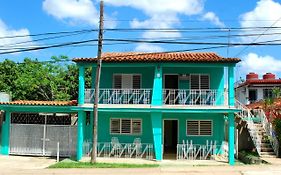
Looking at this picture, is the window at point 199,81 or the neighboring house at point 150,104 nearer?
the neighboring house at point 150,104

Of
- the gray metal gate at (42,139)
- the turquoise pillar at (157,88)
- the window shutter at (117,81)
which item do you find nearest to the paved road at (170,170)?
the gray metal gate at (42,139)

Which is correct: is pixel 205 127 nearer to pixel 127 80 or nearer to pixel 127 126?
pixel 127 126

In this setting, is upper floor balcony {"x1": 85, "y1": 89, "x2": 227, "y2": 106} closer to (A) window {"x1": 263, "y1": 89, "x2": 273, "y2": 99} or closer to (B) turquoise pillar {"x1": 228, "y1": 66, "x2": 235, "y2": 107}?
(B) turquoise pillar {"x1": 228, "y1": 66, "x2": 235, "y2": 107}

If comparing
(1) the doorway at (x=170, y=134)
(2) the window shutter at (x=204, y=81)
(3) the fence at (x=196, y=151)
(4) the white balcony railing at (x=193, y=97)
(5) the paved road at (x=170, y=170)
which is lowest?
(5) the paved road at (x=170, y=170)

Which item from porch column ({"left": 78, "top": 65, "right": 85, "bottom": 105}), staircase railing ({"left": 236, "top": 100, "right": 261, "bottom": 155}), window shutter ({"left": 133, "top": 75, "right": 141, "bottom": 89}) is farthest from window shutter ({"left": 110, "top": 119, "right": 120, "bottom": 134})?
staircase railing ({"left": 236, "top": 100, "right": 261, "bottom": 155})

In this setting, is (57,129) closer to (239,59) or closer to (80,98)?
(80,98)

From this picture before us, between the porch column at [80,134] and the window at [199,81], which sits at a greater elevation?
the window at [199,81]

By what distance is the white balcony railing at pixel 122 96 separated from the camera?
2172 centimetres

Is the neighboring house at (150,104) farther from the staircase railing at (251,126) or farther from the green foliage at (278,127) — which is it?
the green foliage at (278,127)

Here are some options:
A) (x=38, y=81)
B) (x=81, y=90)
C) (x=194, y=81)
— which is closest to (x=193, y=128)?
(x=194, y=81)

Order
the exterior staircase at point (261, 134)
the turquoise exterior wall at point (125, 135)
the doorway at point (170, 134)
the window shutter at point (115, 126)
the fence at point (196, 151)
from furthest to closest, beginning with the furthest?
1. the doorway at point (170, 134)
2. the window shutter at point (115, 126)
3. the turquoise exterior wall at point (125, 135)
4. the fence at point (196, 151)
5. the exterior staircase at point (261, 134)

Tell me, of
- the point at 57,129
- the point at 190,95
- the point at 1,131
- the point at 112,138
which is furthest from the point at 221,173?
the point at 1,131

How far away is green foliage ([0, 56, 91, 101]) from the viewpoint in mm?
38750

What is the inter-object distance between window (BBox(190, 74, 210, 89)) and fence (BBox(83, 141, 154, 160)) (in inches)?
170
